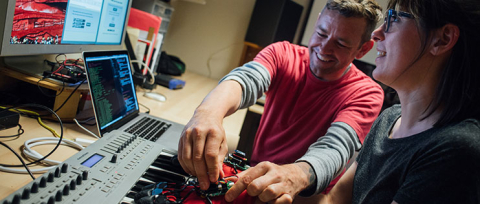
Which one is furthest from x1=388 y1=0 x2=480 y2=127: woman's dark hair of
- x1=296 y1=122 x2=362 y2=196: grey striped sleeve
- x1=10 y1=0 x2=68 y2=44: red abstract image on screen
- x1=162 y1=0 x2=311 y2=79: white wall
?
x1=162 y1=0 x2=311 y2=79: white wall

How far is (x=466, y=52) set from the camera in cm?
64

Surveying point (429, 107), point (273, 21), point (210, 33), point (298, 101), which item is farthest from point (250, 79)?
point (210, 33)

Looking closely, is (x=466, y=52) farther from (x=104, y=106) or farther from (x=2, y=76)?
(x=2, y=76)

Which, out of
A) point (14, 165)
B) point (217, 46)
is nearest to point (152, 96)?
point (14, 165)

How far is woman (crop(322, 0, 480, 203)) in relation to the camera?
0.56m

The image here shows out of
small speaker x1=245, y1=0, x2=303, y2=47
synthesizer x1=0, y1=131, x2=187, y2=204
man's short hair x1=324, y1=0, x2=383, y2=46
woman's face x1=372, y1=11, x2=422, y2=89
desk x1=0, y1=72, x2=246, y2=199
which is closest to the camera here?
synthesizer x1=0, y1=131, x2=187, y2=204

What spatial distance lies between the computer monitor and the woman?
0.91 m

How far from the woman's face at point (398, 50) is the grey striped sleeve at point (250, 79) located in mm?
377

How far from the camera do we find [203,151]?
67 centimetres

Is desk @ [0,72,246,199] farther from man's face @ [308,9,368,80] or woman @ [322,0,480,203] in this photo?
woman @ [322,0,480,203]

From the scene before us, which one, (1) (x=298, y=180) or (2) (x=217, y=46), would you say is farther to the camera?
(2) (x=217, y=46)

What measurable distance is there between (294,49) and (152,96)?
71cm

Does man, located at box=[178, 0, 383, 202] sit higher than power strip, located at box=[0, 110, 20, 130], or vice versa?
man, located at box=[178, 0, 383, 202]

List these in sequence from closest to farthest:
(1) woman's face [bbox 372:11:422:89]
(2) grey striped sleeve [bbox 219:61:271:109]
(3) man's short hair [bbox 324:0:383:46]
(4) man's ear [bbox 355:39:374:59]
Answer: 1. (1) woman's face [bbox 372:11:422:89]
2. (2) grey striped sleeve [bbox 219:61:271:109]
3. (3) man's short hair [bbox 324:0:383:46]
4. (4) man's ear [bbox 355:39:374:59]
